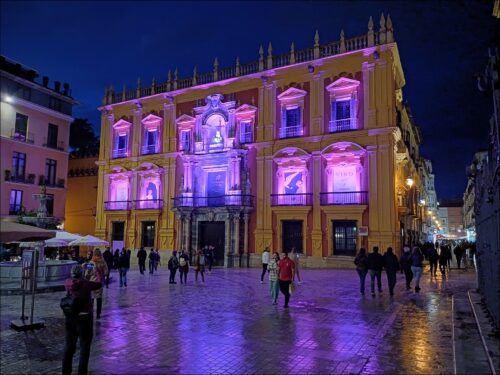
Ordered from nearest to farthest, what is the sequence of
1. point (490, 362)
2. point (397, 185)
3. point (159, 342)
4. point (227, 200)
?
1. point (490, 362)
2. point (159, 342)
3. point (397, 185)
4. point (227, 200)

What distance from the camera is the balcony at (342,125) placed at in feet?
84.4

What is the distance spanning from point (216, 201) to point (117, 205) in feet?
31.8

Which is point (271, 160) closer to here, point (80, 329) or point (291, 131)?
point (291, 131)

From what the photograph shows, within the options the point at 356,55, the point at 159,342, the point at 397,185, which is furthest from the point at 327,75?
the point at 159,342

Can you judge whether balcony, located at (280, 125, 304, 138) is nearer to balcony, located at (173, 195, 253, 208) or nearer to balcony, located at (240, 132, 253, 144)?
balcony, located at (240, 132, 253, 144)

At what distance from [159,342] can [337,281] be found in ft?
39.2

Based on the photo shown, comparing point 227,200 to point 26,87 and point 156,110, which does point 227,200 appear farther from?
point 26,87

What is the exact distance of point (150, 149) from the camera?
33719 millimetres

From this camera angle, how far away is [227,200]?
28.5 meters

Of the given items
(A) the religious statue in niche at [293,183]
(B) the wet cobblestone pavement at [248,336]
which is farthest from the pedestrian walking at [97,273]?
(A) the religious statue in niche at [293,183]

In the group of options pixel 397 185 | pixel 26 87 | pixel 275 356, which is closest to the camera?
pixel 275 356

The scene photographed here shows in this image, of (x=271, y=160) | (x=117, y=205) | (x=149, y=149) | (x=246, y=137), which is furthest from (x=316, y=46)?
(x=117, y=205)

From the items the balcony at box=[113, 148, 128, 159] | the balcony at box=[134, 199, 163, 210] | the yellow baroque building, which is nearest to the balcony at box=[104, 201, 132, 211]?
the yellow baroque building

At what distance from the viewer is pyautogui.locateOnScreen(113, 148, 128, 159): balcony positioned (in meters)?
34.9
